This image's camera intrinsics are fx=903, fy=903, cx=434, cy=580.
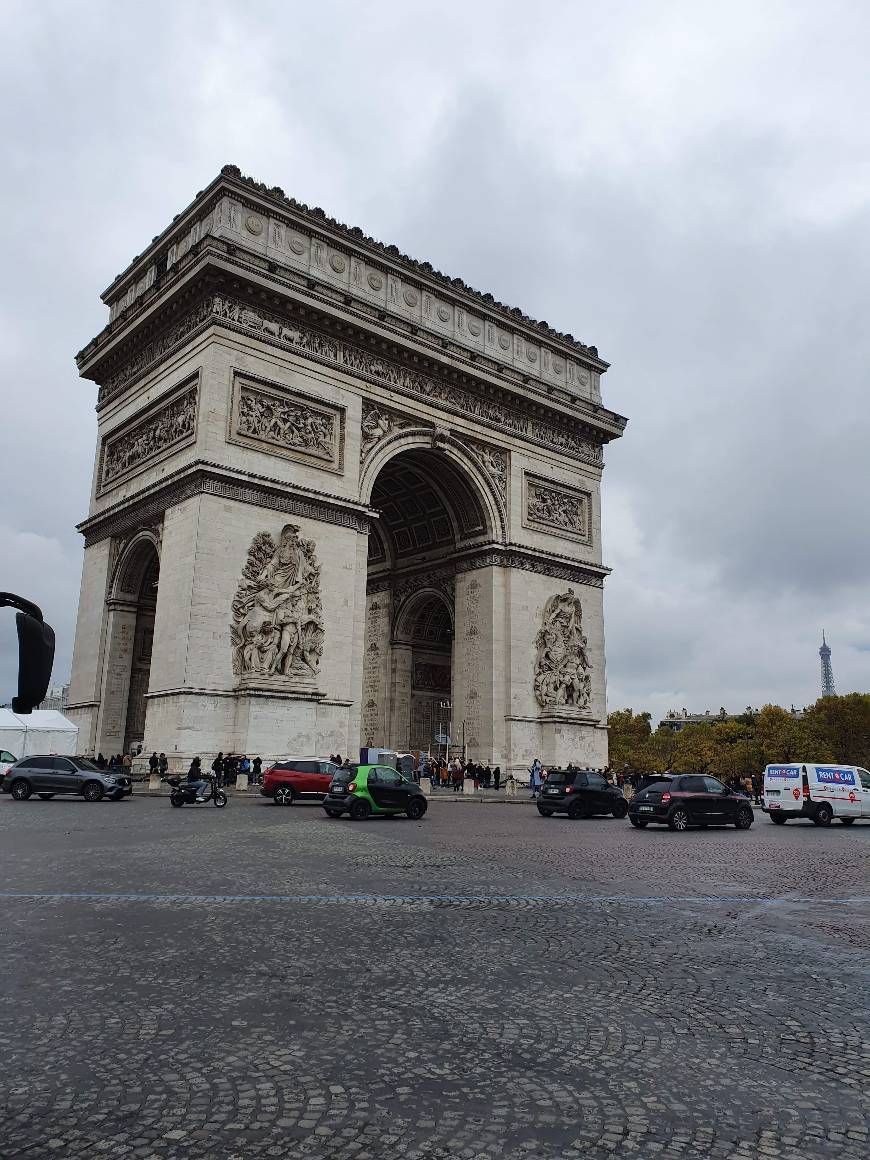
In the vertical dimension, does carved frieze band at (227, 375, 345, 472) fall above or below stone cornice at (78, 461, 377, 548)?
above

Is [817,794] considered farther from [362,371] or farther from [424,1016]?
[424,1016]

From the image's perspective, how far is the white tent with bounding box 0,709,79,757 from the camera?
28234mm

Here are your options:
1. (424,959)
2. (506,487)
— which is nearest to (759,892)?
(424,959)

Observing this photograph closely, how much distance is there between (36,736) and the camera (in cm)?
2825

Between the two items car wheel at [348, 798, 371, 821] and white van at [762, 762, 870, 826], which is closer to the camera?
car wheel at [348, 798, 371, 821]

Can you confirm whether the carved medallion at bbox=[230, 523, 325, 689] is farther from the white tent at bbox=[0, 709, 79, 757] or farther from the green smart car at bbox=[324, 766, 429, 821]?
the green smart car at bbox=[324, 766, 429, 821]

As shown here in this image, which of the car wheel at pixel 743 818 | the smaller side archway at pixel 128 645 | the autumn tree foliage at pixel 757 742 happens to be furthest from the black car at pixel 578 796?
the autumn tree foliage at pixel 757 742

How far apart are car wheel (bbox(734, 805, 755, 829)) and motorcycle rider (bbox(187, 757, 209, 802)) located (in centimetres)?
1165

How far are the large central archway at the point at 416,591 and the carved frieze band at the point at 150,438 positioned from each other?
8673 mm

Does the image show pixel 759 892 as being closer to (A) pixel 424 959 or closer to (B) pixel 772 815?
(A) pixel 424 959

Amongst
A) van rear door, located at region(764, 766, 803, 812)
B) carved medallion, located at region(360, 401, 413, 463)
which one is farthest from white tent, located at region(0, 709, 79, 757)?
van rear door, located at region(764, 766, 803, 812)

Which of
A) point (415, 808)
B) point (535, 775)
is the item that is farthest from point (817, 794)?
point (415, 808)

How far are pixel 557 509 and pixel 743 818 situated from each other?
1844 cm

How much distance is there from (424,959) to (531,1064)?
1.87 meters
